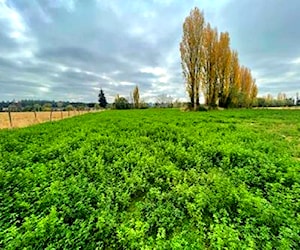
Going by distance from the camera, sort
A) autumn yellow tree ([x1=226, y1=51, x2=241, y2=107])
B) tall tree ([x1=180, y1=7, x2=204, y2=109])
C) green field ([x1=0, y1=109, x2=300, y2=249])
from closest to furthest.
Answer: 1. green field ([x1=0, y1=109, x2=300, y2=249])
2. tall tree ([x1=180, y1=7, x2=204, y2=109])
3. autumn yellow tree ([x1=226, y1=51, x2=241, y2=107])

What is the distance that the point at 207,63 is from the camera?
34719mm

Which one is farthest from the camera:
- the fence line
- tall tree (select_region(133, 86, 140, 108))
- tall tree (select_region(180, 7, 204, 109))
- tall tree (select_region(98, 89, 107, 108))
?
tall tree (select_region(98, 89, 107, 108))

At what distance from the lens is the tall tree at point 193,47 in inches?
1275

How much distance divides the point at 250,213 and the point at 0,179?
425 cm

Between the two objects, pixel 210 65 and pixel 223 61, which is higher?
pixel 223 61

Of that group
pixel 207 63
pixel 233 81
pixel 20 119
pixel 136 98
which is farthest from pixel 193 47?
pixel 136 98

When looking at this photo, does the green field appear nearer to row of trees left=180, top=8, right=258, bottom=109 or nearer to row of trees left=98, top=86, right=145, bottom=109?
row of trees left=180, top=8, right=258, bottom=109

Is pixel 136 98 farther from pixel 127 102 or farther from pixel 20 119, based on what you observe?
pixel 20 119

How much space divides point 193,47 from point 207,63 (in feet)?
12.8

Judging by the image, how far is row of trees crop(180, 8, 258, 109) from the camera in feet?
107

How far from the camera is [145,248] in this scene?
7.96ft

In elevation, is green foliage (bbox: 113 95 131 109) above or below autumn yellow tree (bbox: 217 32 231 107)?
below

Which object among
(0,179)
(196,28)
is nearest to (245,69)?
(196,28)

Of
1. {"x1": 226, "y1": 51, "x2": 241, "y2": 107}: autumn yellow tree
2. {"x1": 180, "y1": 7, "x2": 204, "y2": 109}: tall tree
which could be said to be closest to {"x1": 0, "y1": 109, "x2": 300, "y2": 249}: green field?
{"x1": 180, "y1": 7, "x2": 204, "y2": 109}: tall tree
